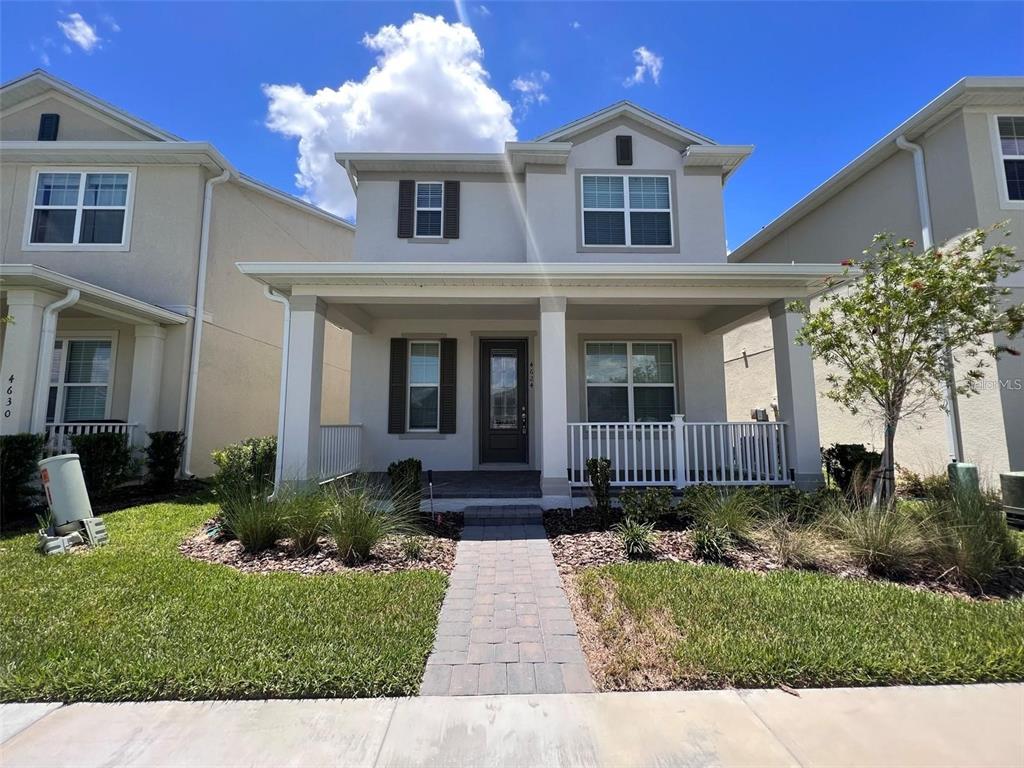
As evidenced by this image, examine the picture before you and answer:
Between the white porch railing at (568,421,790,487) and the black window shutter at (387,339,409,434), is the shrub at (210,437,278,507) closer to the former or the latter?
the black window shutter at (387,339,409,434)

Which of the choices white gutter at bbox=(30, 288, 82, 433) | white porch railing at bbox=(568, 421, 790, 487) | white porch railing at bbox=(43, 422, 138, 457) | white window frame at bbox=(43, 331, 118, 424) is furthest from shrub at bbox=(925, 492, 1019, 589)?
white window frame at bbox=(43, 331, 118, 424)

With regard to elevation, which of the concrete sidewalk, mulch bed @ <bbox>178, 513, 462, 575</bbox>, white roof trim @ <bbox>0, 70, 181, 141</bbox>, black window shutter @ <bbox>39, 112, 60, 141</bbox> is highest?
white roof trim @ <bbox>0, 70, 181, 141</bbox>

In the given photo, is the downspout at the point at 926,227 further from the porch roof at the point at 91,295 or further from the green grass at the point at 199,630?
the porch roof at the point at 91,295

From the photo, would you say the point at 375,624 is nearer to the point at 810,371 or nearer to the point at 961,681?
the point at 961,681

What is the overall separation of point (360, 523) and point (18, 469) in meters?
6.15

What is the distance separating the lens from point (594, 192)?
9.44 m

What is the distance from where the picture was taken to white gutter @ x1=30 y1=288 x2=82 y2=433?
7637mm

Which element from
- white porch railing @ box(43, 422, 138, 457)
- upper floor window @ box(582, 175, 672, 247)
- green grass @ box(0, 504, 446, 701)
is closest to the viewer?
green grass @ box(0, 504, 446, 701)

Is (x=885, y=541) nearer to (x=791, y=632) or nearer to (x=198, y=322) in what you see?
(x=791, y=632)

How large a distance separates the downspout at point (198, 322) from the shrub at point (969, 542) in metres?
12.2

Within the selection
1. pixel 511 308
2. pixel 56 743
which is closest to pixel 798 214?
pixel 511 308

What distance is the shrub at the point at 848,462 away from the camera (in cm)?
695

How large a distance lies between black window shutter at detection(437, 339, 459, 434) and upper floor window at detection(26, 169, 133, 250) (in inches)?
296

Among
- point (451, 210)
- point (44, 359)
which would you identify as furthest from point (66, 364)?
point (451, 210)
